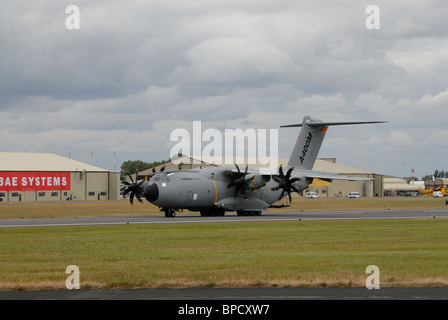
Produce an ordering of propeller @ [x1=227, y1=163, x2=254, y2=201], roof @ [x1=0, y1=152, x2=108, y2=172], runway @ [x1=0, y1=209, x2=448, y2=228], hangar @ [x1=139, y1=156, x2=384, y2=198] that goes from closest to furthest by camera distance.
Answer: runway @ [x1=0, y1=209, x2=448, y2=228] < propeller @ [x1=227, y1=163, x2=254, y2=201] < roof @ [x1=0, y1=152, x2=108, y2=172] < hangar @ [x1=139, y1=156, x2=384, y2=198]

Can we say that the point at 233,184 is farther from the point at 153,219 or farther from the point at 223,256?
the point at 223,256

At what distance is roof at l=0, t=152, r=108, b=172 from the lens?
13125cm

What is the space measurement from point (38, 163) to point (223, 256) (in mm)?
119050

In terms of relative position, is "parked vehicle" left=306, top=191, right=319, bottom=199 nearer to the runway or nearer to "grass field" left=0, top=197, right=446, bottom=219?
"grass field" left=0, top=197, right=446, bottom=219

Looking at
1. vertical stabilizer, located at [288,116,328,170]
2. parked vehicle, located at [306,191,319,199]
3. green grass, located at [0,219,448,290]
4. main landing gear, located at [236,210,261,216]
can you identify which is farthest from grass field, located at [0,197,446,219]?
parked vehicle, located at [306,191,319,199]

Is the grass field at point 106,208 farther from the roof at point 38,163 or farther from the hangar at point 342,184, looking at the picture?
the hangar at point 342,184

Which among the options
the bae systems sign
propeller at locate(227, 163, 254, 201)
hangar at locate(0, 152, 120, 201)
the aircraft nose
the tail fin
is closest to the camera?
the aircraft nose

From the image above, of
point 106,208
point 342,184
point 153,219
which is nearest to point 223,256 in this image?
point 153,219

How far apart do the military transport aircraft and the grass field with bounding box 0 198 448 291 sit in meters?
14.8

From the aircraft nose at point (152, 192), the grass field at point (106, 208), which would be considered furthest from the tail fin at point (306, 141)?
the aircraft nose at point (152, 192)

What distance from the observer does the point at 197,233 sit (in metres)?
35.5
